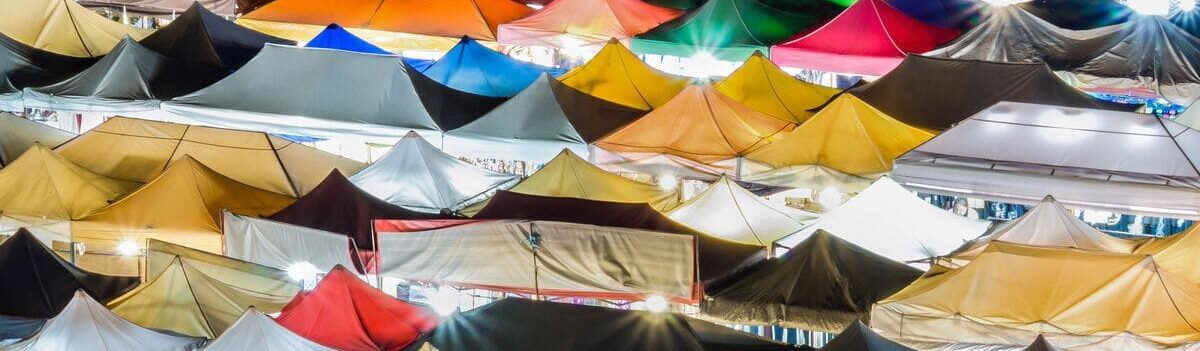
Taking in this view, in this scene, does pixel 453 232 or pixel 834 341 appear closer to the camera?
pixel 834 341

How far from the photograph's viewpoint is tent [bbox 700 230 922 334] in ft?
42.4

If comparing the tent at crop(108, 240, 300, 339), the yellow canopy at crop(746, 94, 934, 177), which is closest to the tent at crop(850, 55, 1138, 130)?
the yellow canopy at crop(746, 94, 934, 177)

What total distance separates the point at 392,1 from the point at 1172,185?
36.8ft

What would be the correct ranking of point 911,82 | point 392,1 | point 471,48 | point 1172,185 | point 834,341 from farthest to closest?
point 392,1 → point 471,48 → point 911,82 → point 1172,185 → point 834,341

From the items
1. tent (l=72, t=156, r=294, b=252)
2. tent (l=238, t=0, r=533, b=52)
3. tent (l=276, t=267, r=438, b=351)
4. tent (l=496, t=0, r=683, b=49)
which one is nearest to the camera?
tent (l=276, t=267, r=438, b=351)

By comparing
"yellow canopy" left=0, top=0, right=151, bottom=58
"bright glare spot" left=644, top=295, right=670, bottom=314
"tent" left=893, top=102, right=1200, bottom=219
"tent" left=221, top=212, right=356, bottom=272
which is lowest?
"bright glare spot" left=644, top=295, right=670, bottom=314

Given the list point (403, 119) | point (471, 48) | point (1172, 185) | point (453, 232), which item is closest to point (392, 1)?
point (471, 48)

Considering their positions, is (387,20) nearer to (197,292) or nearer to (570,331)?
(197,292)

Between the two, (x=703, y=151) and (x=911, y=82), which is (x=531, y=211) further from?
(x=911, y=82)

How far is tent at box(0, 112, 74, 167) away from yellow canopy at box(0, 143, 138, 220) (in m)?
0.79

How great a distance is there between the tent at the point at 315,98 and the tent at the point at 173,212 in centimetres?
166

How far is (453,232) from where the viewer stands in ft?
42.3

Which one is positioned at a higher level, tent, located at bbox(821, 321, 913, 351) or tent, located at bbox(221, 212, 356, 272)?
tent, located at bbox(221, 212, 356, 272)

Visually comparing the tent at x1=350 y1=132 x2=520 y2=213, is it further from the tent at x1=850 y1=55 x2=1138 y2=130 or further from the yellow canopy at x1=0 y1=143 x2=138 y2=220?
the tent at x1=850 y1=55 x2=1138 y2=130
